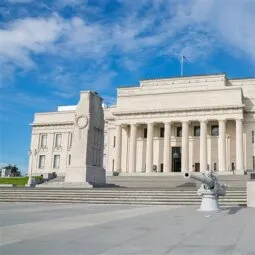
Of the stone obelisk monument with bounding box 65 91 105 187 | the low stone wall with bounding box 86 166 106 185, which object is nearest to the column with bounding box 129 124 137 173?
the low stone wall with bounding box 86 166 106 185

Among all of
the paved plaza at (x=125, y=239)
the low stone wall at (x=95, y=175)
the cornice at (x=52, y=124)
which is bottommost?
the paved plaza at (x=125, y=239)

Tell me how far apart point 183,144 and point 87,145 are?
3033 cm

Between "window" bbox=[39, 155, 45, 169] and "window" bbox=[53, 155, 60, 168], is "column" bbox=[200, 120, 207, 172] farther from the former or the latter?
"window" bbox=[39, 155, 45, 169]

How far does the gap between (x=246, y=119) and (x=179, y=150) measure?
12636mm

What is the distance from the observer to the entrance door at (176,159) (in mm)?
64188

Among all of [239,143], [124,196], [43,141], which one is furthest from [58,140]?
[124,196]

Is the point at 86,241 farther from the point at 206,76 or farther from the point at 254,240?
the point at 206,76

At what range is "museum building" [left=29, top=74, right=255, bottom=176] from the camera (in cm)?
5888

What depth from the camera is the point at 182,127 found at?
201 feet

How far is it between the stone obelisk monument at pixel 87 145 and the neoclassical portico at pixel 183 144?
2637cm

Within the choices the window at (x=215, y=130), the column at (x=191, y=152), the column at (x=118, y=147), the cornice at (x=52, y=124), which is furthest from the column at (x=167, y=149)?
the cornice at (x=52, y=124)

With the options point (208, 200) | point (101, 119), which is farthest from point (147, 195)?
point (101, 119)

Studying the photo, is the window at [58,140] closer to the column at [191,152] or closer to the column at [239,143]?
the column at [191,152]

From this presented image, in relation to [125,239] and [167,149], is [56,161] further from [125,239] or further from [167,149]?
[125,239]
